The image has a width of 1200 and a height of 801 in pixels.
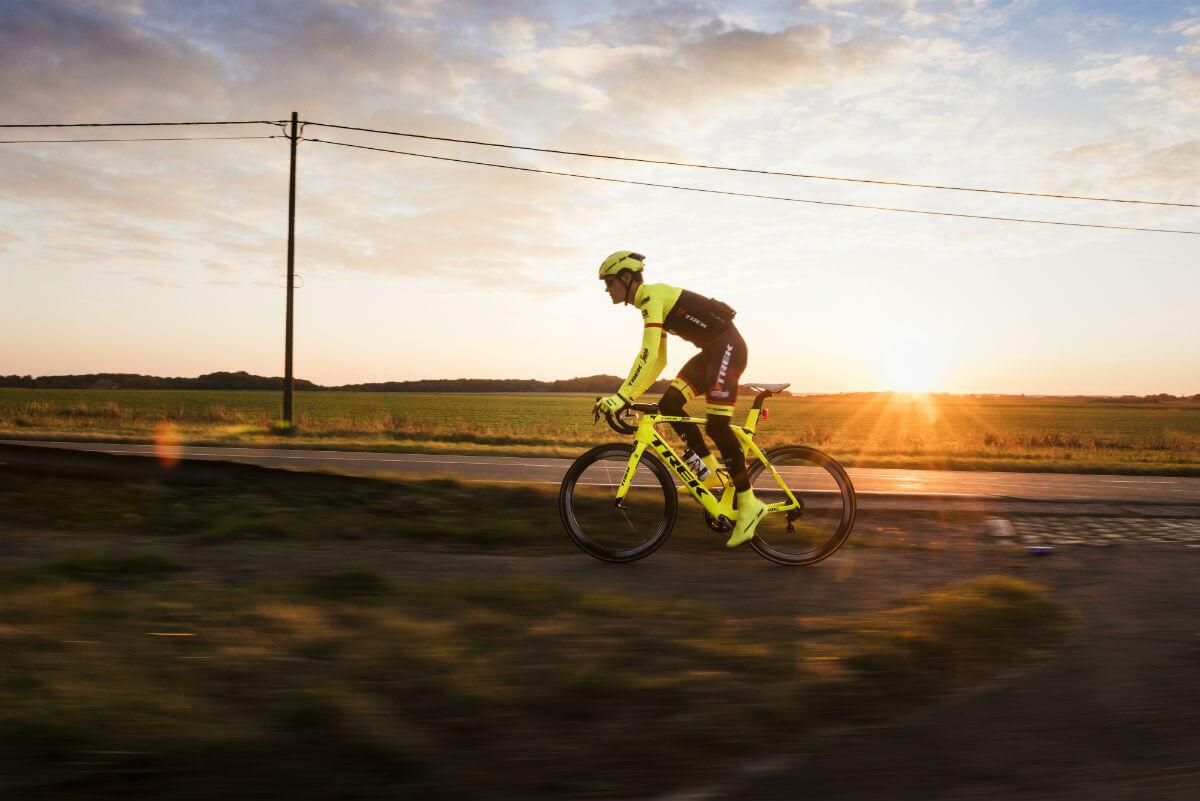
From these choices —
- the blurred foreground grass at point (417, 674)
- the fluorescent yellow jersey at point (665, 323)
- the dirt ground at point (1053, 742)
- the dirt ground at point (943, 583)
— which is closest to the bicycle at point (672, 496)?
the dirt ground at point (943, 583)

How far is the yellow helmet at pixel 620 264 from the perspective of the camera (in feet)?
20.5

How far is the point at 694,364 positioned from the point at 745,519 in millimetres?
1163

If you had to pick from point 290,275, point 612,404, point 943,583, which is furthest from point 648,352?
point 290,275

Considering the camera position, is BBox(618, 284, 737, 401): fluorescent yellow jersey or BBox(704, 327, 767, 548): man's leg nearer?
BBox(618, 284, 737, 401): fluorescent yellow jersey

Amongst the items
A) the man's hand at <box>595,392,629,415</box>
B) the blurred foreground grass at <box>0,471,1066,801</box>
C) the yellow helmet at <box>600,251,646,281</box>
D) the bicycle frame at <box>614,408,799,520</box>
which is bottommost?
the blurred foreground grass at <box>0,471,1066,801</box>

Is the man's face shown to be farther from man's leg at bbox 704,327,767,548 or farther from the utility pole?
the utility pole

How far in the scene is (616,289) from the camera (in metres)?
6.31

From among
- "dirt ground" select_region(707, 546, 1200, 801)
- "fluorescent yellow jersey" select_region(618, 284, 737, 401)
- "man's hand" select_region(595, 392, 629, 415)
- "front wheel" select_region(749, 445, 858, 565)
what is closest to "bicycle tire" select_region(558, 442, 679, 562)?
"man's hand" select_region(595, 392, 629, 415)

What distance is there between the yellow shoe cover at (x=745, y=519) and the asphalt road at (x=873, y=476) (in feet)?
16.4

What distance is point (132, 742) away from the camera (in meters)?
2.76

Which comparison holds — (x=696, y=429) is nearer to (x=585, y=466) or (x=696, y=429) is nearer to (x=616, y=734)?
(x=585, y=466)

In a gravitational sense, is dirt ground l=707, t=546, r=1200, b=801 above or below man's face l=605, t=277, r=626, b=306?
below

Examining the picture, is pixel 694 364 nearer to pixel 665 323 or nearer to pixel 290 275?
pixel 665 323

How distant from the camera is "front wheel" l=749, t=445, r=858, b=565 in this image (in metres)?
6.66
